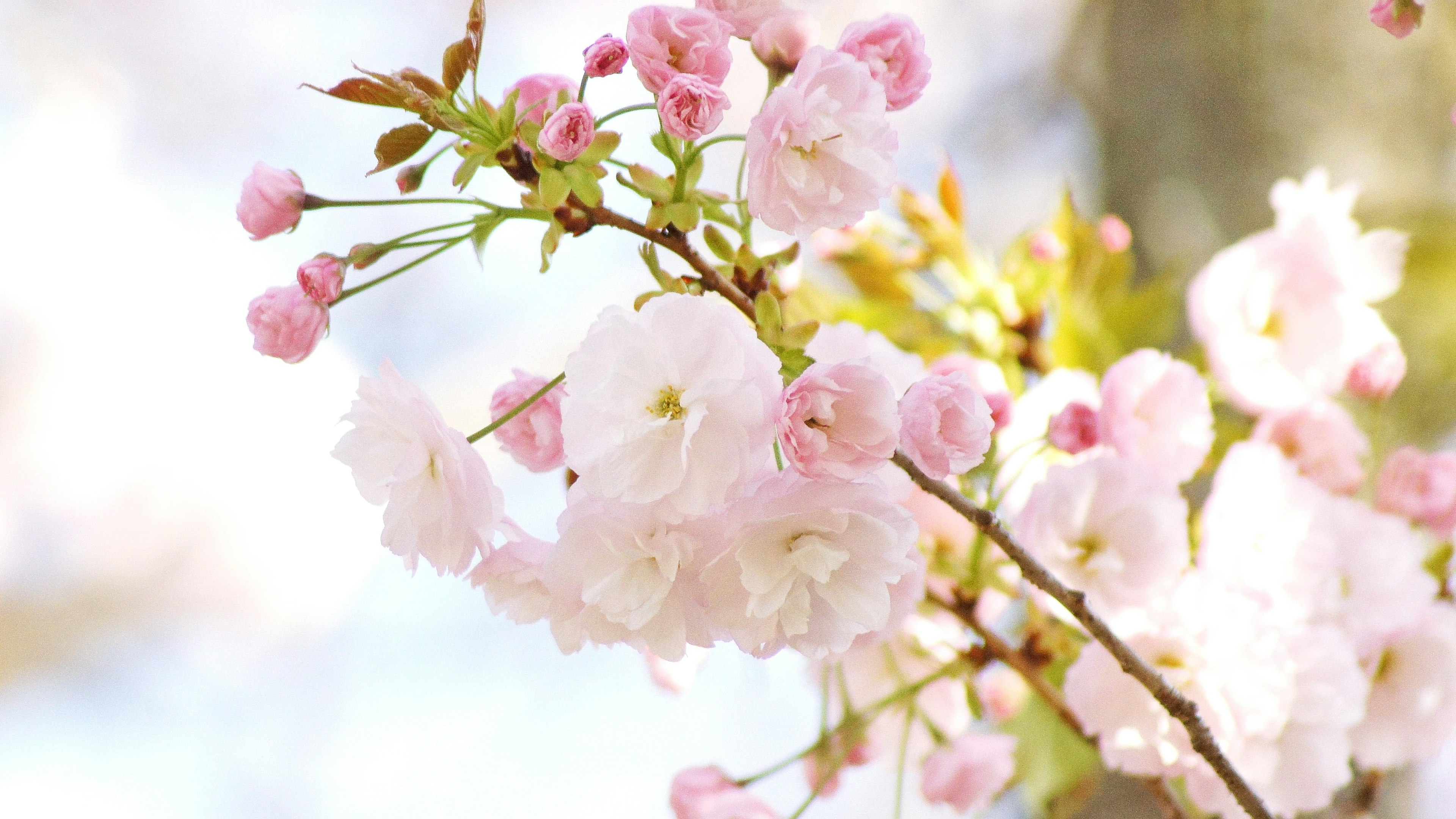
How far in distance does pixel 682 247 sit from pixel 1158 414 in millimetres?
276

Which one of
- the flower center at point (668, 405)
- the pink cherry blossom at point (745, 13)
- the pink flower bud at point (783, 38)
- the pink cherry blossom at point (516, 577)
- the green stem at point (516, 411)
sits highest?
the pink cherry blossom at point (745, 13)

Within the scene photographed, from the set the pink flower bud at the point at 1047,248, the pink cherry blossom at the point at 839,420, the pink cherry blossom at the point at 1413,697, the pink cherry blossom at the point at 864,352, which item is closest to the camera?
the pink cherry blossom at the point at 839,420

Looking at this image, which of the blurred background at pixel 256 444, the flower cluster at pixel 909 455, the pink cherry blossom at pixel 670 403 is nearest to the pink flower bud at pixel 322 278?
the flower cluster at pixel 909 455

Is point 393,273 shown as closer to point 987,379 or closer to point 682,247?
point 682,247

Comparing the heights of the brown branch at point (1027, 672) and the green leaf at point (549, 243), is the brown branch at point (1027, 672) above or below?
below

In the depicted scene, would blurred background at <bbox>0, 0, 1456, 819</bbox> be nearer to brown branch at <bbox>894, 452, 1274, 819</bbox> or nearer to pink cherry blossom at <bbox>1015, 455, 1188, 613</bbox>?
pink cherry blossom at <bbox>1015, 455, 1188, 613</bbox>

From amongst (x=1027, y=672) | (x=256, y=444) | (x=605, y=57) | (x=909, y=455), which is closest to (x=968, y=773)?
Result: (x=1027, y=672)

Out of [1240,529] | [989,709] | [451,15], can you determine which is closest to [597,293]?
[451,15]

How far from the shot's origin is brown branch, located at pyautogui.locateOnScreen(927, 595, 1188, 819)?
48cm

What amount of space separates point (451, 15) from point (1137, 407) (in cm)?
102

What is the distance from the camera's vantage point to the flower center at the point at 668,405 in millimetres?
275

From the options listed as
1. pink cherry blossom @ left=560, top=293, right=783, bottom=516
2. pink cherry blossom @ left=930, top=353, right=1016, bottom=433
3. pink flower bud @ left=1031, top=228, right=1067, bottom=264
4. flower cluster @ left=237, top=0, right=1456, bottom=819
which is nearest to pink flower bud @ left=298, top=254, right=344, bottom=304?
flower cluster @ left=237, top=0, right=1456, bottom=819

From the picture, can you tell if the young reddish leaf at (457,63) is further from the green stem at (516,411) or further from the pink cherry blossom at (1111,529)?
the pink cherry blossom at (1111,529)

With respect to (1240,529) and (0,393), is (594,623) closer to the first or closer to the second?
(1240,529)
